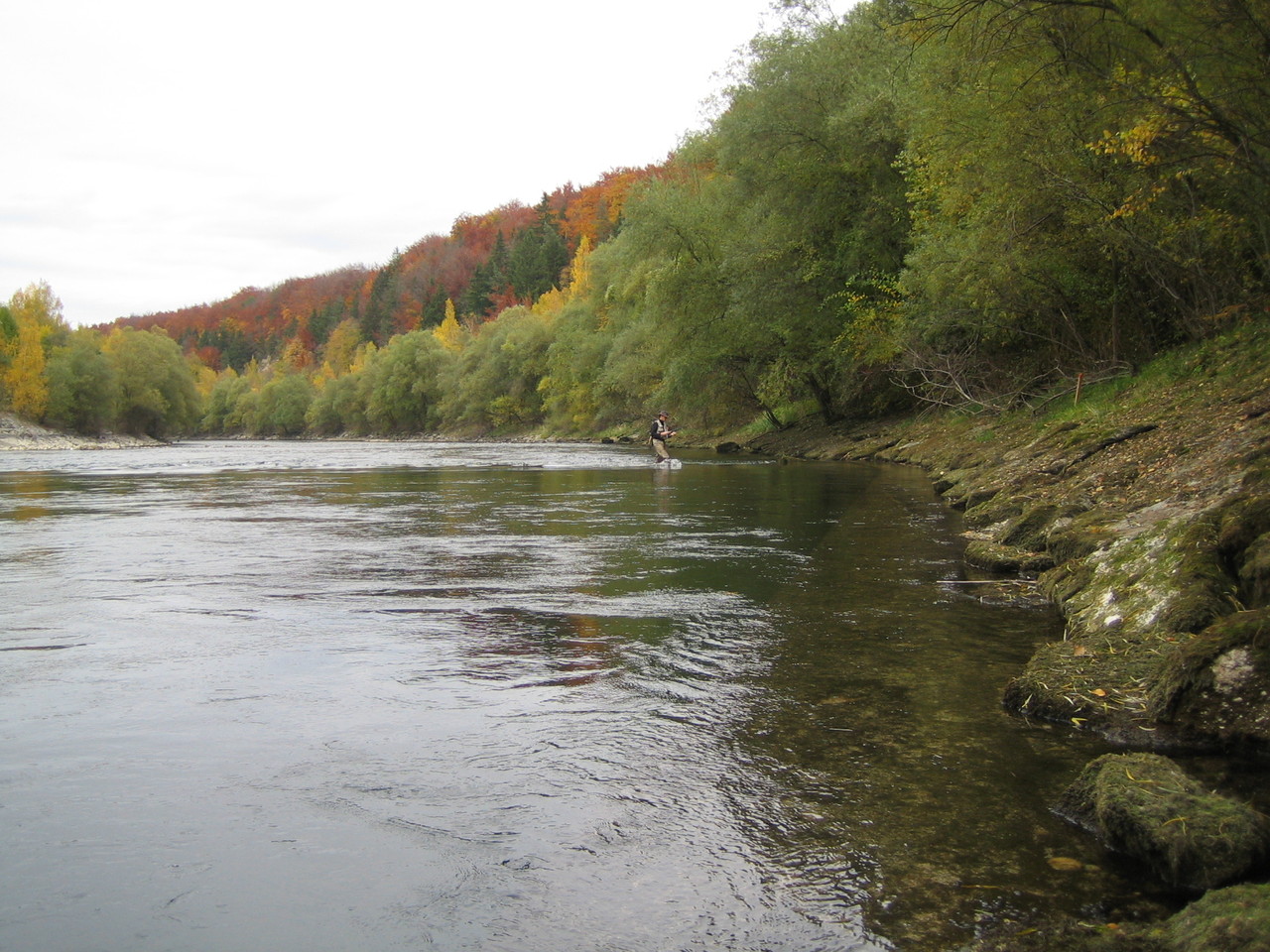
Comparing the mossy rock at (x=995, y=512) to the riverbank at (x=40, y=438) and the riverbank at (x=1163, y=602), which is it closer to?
the riverbank at (x=1163, y=602)

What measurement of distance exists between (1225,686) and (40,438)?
308 ft

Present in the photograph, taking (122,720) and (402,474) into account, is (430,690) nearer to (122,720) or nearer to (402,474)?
(122,720)

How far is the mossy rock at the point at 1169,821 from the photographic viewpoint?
3.66m

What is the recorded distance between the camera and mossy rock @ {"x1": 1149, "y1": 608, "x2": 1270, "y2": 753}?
15.8 ft

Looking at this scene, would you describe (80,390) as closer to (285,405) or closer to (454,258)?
(285,405)

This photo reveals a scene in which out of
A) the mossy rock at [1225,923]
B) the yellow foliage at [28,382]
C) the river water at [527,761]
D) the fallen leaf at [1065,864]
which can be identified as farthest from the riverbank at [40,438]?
the mossy rock at [1225,923]

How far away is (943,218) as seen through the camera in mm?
24453

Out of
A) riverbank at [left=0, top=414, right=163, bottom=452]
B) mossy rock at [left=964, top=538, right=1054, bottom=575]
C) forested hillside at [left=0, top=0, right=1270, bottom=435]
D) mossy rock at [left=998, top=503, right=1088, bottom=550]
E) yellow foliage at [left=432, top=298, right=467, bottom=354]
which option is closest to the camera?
mossy rock at [left=964, top=538, right=1054, bottom=575]

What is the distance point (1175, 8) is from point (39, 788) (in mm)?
14404

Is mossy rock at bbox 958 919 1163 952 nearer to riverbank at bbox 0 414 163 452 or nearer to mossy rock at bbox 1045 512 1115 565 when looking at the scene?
mossy rock at bbox 1045 512 1115 565

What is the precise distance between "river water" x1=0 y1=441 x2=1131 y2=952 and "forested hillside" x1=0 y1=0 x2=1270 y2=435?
24.5ft

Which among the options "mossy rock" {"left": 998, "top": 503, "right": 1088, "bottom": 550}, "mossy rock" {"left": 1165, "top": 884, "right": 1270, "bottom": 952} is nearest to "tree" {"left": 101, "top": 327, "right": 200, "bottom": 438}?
"mossy rock" {"left": 998, "top": 503, "right": 1088, "bottom": 550}

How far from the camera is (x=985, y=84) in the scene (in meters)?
16.6

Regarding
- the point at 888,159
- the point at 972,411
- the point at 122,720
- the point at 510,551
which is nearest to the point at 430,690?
the point at 122,720
